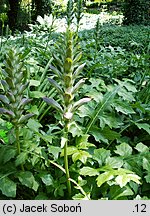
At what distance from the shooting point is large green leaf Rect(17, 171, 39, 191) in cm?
229

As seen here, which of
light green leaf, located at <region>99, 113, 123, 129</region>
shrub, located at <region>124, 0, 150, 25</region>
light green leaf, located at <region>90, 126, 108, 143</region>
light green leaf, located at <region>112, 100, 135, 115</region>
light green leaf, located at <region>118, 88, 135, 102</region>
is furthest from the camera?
shrub, located at <region>124, 0, 150, 25</region>

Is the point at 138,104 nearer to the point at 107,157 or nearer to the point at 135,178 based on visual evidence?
the point at 107,157

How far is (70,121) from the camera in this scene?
2096 mm

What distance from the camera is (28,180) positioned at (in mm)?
2301

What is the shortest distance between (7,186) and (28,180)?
14cm

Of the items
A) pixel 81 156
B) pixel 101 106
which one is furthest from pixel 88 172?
pixel 101 106

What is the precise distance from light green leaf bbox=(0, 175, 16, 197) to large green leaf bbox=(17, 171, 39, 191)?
6 centimetres

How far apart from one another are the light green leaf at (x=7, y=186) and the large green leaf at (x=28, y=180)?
6 centimetres

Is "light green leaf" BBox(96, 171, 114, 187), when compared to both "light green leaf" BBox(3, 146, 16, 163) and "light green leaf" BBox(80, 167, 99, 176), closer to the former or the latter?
"light green leaf" BBox(80, 167, 99, 176)

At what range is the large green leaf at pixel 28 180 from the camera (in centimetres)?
229

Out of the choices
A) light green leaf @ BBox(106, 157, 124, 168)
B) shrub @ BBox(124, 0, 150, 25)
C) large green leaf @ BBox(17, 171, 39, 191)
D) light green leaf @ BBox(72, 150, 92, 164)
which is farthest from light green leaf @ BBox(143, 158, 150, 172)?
shrub @ BBox(124, 0, 150, 25)

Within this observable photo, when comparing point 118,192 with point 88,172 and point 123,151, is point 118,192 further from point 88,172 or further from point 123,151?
point 123,151

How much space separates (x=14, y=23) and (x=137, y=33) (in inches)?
366

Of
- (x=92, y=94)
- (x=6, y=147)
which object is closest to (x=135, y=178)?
(x=6, y=147)
